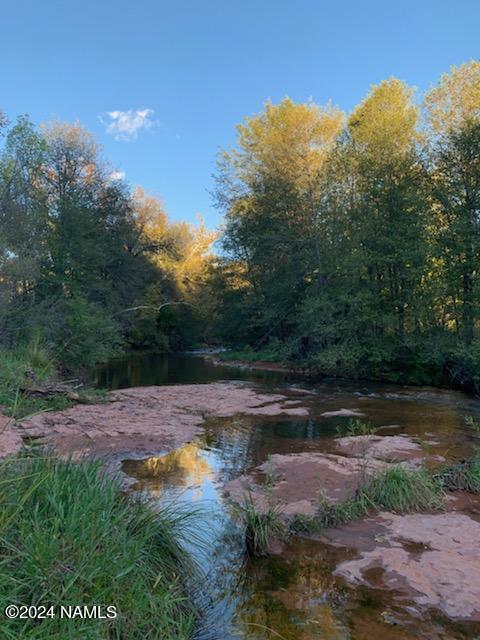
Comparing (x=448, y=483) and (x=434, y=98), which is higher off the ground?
(x=434, y=98)

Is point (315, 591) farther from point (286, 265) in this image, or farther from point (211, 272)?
point (211, 272)

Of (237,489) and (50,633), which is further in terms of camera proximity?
(237,489)

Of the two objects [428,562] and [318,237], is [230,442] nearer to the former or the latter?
[428,562]

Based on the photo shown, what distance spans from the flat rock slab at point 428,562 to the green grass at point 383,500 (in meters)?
0.23

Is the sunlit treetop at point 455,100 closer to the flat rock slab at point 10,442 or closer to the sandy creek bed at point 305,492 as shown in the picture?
the sandy creek bed at point 305,492

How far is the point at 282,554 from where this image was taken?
4602mm

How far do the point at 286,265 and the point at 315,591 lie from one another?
21.8 meters

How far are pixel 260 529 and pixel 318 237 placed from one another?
63.2ft

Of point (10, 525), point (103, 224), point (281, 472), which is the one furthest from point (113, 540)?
point (103, 224)

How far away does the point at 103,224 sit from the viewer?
29.6 meters

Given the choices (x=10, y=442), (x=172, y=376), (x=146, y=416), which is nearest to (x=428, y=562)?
(x=10, y=442)

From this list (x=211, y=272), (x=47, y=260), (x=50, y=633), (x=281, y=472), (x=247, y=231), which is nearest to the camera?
(x=50, y=633)

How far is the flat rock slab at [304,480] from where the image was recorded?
5977 mm

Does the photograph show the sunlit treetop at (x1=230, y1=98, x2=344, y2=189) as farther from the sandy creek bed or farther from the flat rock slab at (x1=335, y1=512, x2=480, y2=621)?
the flat rock slab at (x1=335, y1=512, x2=480, y2=621)
